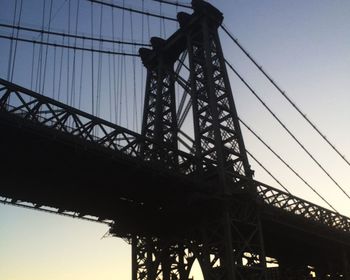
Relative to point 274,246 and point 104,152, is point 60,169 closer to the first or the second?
point 104,152

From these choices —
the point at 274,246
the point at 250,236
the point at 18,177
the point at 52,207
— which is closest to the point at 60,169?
the point at 18,177

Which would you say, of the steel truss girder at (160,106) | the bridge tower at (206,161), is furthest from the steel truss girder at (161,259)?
the steel truss girder at (160,106)

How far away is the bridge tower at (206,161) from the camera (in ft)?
86.5

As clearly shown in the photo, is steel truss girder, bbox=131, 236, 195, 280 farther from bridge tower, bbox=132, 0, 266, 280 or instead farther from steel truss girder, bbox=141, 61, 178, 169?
steel truss girder, bbox=141, 61, 178, 169

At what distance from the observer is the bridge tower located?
86.5 feet

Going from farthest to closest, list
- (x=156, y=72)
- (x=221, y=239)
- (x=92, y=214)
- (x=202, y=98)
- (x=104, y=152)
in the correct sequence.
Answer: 1. (x=156, y=72)
2. (x=202, y=98)
3. (x=92, y=214)
4. (x=221, y=239)
5. (x=104, y=152)

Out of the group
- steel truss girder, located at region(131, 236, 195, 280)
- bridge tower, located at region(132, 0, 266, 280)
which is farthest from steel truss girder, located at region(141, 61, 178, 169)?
steel truss girder, located at region(131, 236, 195, 280)

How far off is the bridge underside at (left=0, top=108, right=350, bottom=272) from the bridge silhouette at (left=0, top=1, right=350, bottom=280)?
0.16 feet

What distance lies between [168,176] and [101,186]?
3.44 meters

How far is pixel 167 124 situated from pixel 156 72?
459cm

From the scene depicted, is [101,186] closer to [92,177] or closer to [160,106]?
[92,177]

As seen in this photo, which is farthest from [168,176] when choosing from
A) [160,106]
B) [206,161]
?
[160,106]

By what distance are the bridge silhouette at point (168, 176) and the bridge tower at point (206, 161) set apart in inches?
2.4

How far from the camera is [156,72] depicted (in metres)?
36.2
